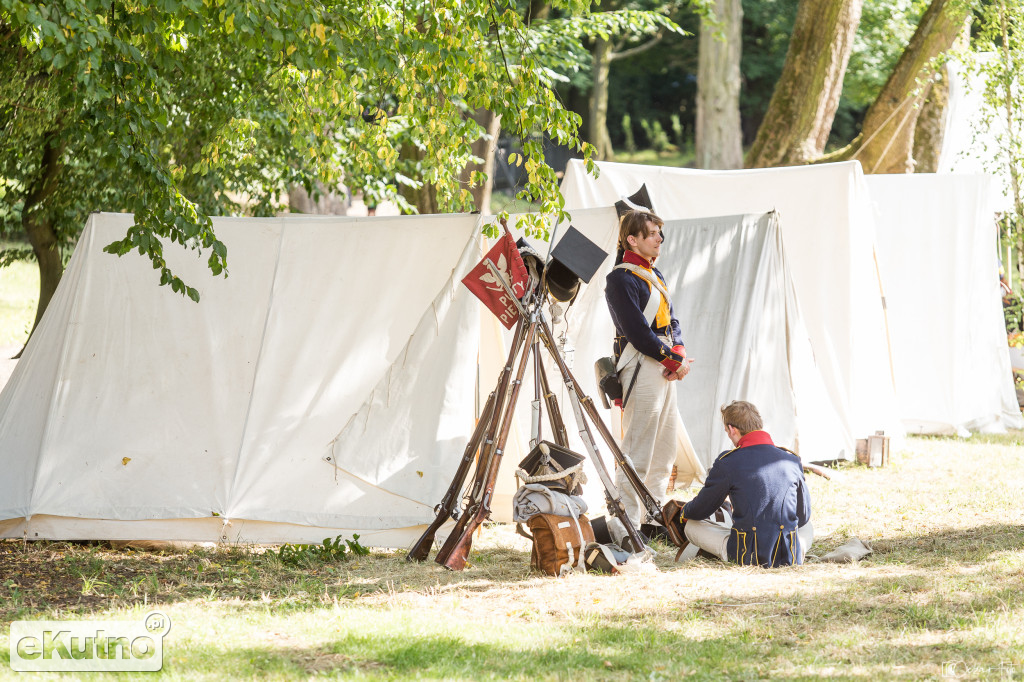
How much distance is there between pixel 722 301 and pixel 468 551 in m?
2.90

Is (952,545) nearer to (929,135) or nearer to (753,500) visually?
(753,500)

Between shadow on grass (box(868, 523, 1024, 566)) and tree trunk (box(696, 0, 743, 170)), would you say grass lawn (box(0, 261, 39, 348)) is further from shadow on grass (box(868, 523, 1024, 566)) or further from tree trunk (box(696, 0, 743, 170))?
tree trunk (box(696, 0, 743, 170))

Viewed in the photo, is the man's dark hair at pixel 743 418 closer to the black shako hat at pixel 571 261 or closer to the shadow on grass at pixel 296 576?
the shadow on grass at pixel 296 576

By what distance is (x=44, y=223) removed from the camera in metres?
6.98

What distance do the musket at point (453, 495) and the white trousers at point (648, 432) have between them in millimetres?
691

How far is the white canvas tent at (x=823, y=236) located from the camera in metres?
7.23

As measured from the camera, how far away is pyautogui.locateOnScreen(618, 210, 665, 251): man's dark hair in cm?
469

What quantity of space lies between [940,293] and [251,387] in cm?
584

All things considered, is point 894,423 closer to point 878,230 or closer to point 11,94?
point 878,230

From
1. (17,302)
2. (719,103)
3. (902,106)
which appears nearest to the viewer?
(902,106)

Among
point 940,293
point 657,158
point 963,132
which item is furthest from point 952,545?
point 657,158

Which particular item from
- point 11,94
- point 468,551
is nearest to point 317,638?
point 468,551

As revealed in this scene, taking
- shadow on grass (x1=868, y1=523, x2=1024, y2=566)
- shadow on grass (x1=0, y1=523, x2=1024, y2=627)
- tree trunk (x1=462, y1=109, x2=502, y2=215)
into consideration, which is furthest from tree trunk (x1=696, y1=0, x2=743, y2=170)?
shadow on grass (x1=0, y1=523, x2=1024, y2=627)

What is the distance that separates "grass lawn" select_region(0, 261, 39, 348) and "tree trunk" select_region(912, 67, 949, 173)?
8.92m
